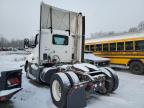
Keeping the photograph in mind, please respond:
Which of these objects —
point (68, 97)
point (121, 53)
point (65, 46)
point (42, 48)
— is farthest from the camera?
point (121, 53)

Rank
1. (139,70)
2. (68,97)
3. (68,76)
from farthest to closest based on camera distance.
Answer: (139,70) < (68,76) < (68,97)

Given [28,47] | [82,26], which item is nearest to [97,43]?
[82,26]

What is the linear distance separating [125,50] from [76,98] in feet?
25.2

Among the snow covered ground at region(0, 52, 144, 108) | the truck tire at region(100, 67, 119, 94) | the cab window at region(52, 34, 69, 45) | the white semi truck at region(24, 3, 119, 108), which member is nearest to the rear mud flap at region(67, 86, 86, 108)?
the white semi truck at region(24, 3, 119, 108)

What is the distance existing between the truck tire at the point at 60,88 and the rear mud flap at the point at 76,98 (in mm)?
166

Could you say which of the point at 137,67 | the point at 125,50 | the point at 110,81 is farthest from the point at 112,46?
the point at 110,81

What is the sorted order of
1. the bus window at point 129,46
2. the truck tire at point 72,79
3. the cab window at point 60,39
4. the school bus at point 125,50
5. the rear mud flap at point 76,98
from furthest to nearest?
the bus window at point 129,46 < the school bus at point 125,50 < the cab window at point 60,39 < the truck tire at point 72,79 < the rear mud flap at point 76,98

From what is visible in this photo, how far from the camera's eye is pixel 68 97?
14.3ft

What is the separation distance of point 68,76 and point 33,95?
1843 mm

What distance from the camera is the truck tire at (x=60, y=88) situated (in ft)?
14.6

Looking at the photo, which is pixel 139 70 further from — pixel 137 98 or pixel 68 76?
pixel 68 76

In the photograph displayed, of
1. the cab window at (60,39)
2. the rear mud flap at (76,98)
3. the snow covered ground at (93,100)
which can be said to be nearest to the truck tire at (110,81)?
the snow covered ground at (93,100)

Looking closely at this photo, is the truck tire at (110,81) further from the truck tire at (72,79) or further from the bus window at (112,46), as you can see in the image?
the bus window at (112,46)

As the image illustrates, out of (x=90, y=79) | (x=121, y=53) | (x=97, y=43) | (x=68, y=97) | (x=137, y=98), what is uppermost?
(x=97, y=43)
